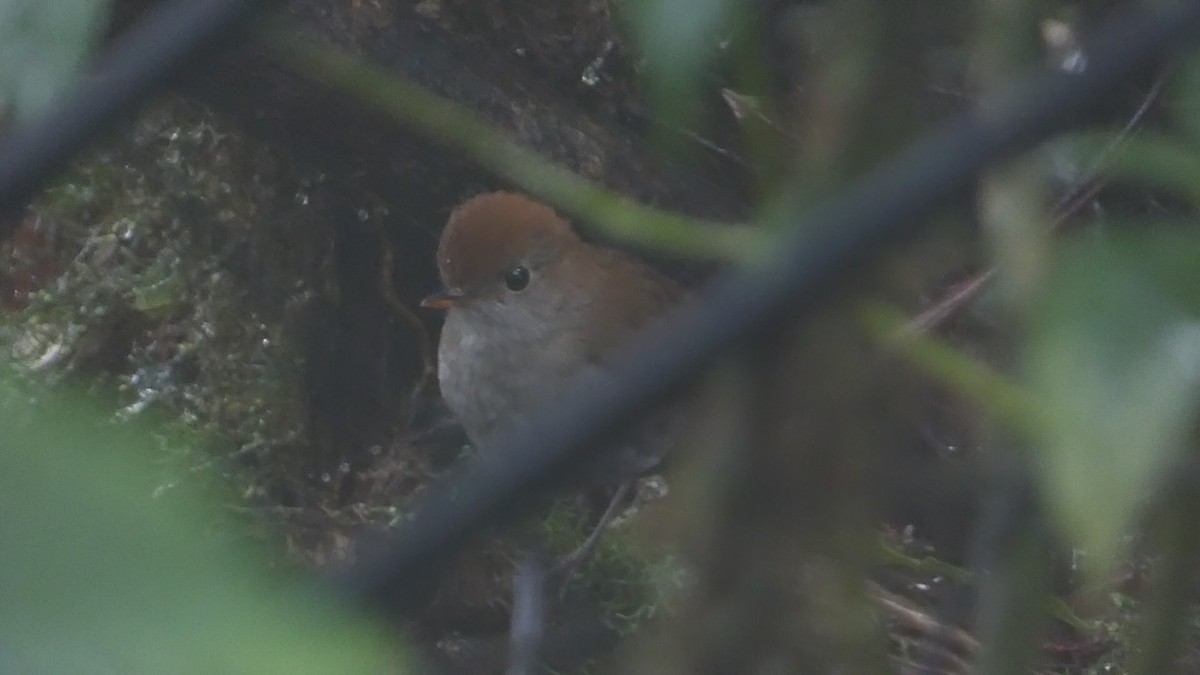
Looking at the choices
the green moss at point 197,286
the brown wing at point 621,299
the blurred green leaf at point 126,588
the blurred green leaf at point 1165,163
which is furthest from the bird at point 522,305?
the blurred green leaf at point 126,588

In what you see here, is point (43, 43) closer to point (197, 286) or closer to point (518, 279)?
point (197, 286)

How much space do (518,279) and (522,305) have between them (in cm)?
5

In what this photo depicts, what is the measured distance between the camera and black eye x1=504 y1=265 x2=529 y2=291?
2.57m

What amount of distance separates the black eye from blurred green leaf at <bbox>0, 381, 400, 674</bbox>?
2.18 meters

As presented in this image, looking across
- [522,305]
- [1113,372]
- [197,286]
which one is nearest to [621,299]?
[522,305]

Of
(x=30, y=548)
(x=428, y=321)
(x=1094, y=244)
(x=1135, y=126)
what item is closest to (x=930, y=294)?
(x=1135, y=126)

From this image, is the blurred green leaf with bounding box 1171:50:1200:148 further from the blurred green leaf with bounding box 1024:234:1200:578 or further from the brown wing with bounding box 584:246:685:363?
the brown wing with bounding box 584:246:685:363

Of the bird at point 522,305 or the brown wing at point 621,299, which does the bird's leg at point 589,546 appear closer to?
the bird at point 522,305

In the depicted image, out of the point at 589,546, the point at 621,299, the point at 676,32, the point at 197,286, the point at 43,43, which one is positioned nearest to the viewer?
the point at 676,32

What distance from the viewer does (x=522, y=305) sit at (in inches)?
101

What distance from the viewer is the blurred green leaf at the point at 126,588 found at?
34 cm

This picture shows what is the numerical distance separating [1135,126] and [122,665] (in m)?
0.86

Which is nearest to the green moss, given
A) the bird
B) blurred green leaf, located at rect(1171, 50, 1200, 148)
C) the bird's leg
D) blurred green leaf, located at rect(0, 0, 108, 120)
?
the bird

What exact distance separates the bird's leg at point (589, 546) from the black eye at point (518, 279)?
712mm
